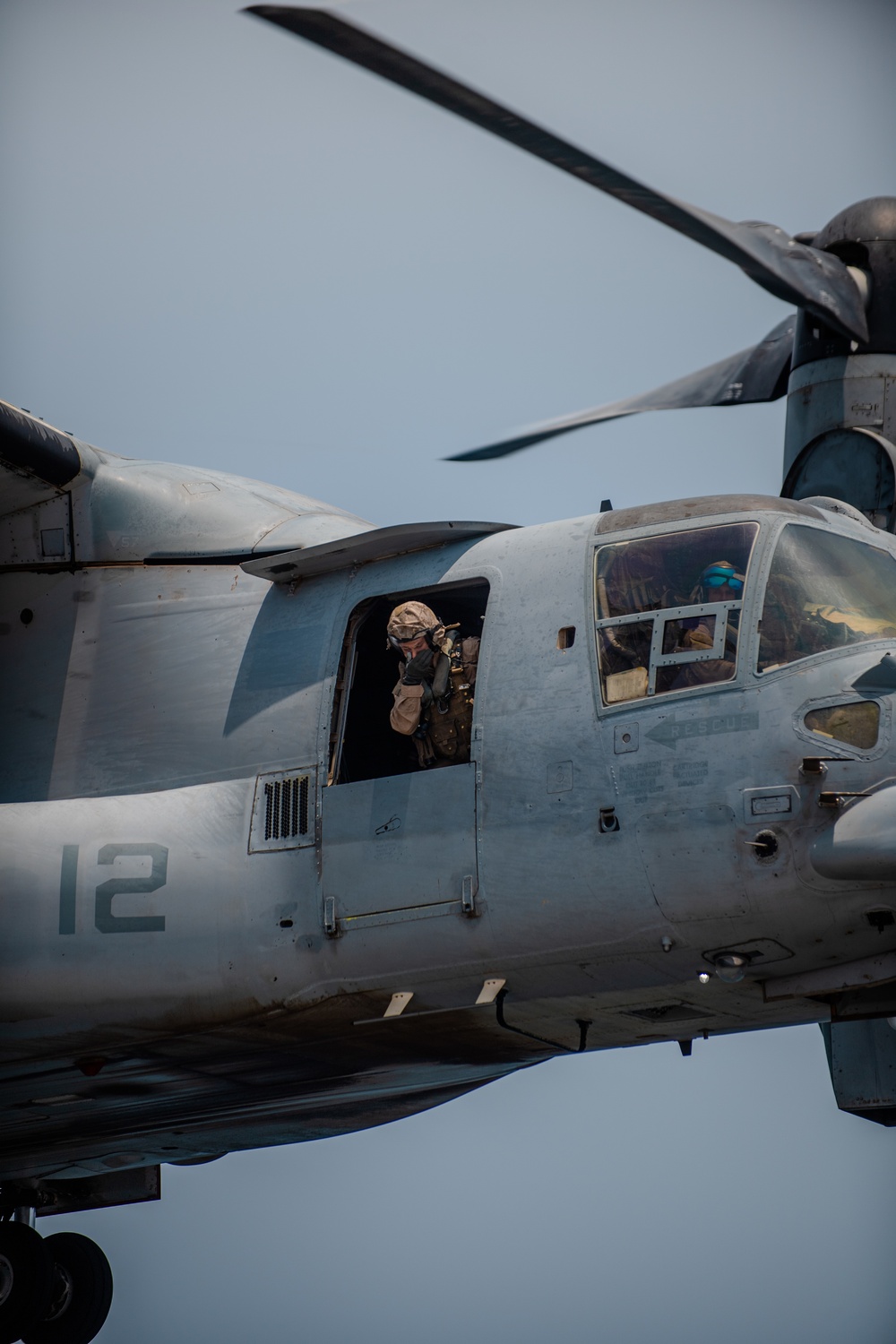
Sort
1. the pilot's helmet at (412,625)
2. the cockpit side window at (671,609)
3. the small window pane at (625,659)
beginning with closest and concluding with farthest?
1. the cockpit side window at (671,609)
2. the small window pane at (625,659)
3. the pilot's helmet at (412,625)

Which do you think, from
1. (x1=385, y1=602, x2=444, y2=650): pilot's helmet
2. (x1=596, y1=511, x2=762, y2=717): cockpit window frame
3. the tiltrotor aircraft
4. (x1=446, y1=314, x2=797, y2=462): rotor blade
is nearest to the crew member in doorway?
(x1=385, y1=602, x2=444, y2=650): pilot's helmet

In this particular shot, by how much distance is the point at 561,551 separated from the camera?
10344 mm

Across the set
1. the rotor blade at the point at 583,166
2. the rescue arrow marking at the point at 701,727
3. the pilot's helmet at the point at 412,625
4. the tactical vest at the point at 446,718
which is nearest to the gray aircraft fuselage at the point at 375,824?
the rescue arrow marking at the point at 701,727

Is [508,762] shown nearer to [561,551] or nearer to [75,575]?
[561,551]

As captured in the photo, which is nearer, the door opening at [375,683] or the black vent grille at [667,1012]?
the black vent grille at [667,1012]

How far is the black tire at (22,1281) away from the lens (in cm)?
1529

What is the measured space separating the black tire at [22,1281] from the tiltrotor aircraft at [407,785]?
3.17 metres

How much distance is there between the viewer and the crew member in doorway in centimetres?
1018

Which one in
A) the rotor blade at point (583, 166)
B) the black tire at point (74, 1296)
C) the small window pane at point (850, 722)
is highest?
the rotor blade at point (583, 166)

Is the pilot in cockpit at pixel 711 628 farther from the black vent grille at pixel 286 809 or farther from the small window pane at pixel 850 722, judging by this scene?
the black vent grille at pixel 286 809

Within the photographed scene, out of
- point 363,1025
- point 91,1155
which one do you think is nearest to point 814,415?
point 363,1025

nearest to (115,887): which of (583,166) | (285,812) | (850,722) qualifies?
(285,812)

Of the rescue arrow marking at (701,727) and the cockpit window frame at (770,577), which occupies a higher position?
the cockpit window frame at (770,577)

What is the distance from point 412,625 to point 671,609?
1567mm
